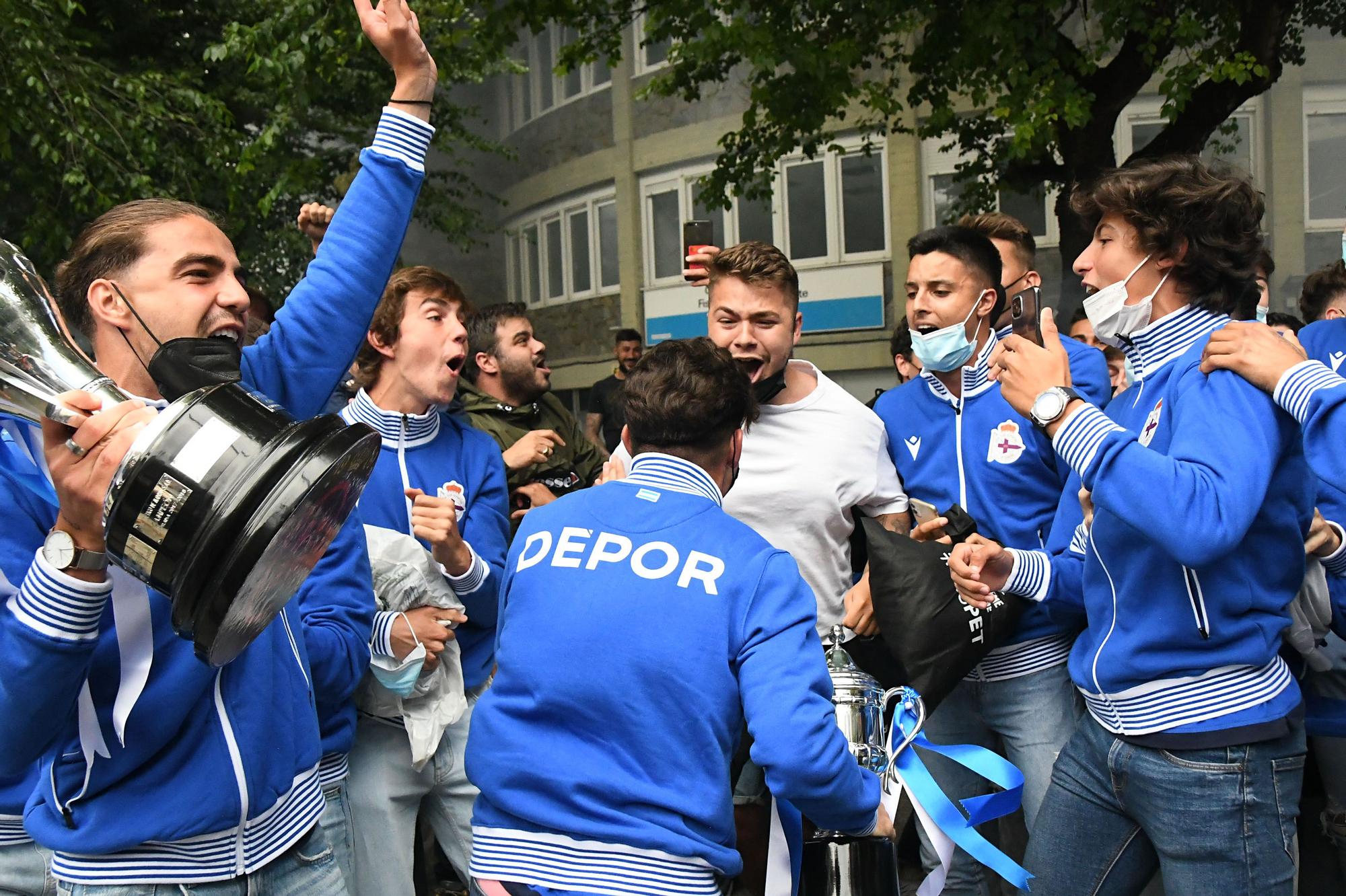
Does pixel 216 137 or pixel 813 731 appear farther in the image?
pixel 216 137

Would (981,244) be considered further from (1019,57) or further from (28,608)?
(1019,57)

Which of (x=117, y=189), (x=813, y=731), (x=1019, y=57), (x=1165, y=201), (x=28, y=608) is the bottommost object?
(x=813, y=731)

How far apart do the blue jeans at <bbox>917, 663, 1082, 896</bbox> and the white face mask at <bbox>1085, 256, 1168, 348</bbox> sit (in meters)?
1.19

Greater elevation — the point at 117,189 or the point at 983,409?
the point at 117,189

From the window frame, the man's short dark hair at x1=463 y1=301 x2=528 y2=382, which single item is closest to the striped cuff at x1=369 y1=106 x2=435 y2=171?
the man's short dark hair at x1=463 y1=301 x2=528 y2=382

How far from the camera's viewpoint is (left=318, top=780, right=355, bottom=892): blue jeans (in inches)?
115

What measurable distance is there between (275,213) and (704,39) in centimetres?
636

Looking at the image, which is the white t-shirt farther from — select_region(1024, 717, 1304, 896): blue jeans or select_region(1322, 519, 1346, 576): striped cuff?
select_region(1322, 519, 1346, 576): striped cuff

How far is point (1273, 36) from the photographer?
9219 millimetres

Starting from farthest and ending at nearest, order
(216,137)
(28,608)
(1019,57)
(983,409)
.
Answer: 1. (216,137)
2. (1019,57)
3. (983,409)
4. (28,608)

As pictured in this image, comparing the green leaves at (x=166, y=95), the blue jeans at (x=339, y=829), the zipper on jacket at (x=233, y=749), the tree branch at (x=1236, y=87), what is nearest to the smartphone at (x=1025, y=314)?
the blue jeans at (x=339, y=829)

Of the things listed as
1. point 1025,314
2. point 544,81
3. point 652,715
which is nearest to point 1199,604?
point 652,715

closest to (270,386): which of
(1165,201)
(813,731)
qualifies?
(813,731)

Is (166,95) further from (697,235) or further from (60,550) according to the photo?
(60,550)
